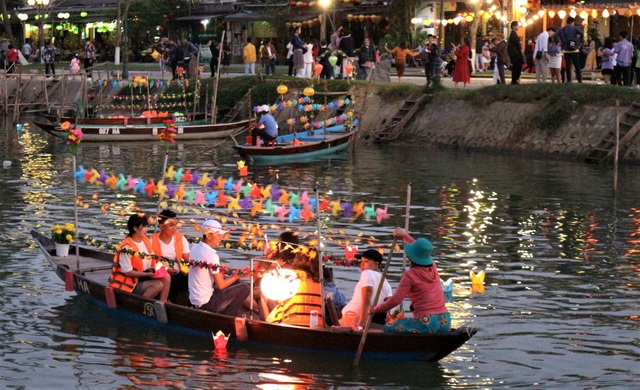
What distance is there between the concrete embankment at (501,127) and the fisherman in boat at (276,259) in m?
20.2

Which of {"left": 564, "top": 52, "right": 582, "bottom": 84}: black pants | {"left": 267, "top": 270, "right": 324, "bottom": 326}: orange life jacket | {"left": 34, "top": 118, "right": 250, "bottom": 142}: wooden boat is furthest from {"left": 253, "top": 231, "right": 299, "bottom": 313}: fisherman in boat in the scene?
{"left": 34, "top": 118, "right": 250, "bottom": 142}: wooden boat

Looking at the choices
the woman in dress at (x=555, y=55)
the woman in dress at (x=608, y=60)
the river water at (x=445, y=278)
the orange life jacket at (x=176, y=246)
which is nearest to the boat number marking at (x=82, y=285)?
the river water at (x=445, y=278)

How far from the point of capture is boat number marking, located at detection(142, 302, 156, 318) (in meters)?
16.2

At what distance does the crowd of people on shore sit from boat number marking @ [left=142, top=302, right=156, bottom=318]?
0.15 metres

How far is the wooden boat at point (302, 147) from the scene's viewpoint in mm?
34906

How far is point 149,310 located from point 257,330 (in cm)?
189

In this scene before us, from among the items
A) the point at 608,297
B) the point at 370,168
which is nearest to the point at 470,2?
the point at 370,168

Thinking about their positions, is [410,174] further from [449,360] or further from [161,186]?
[449,360]

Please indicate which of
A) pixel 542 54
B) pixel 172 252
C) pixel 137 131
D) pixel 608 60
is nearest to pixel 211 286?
pixel 172 252

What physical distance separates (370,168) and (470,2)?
22.5m

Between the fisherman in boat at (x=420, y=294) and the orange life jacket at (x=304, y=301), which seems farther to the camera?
the orange life jacket at (x=304, y=301)

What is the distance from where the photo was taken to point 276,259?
1558cm

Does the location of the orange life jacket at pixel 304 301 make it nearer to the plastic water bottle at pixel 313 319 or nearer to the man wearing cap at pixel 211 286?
the plastic water bottle at pixel 313 319

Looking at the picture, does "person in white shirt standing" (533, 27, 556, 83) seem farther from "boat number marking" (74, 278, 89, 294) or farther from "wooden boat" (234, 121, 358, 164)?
"boat number marking" (74, 278, 89, 294)
